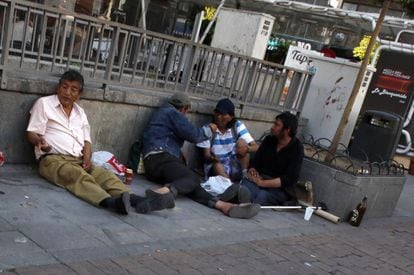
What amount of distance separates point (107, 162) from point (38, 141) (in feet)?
3.01

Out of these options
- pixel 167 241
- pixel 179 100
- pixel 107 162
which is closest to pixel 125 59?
pixel 179 100

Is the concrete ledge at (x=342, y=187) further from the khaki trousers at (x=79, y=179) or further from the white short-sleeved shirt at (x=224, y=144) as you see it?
the khaki trousers at (x=79, y=179)

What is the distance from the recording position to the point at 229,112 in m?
6.74

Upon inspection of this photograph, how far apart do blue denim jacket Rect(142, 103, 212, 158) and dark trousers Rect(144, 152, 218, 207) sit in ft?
0.34

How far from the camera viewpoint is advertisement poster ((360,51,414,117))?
44.4ft

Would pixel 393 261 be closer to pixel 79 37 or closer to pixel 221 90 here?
pixel 221 90

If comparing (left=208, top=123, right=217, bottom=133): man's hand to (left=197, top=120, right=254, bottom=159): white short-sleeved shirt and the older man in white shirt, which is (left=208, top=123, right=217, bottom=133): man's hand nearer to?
(left=197, top=120, right=254, bottom=159): white short-sleeved shirt

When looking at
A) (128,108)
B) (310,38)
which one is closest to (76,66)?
(128,108)

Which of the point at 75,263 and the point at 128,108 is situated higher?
the point at 128,108

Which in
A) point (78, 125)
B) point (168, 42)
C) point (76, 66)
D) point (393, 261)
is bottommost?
point (393, 261)

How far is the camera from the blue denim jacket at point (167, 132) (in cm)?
614

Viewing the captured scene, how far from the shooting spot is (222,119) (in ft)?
22.3

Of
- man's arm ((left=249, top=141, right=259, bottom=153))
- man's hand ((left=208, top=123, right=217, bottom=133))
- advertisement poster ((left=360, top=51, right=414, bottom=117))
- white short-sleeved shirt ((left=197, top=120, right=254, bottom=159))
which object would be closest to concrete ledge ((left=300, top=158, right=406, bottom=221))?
man's arm ((left=249, top=141, right=259, bottom=153))

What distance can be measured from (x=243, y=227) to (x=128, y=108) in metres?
1.96
